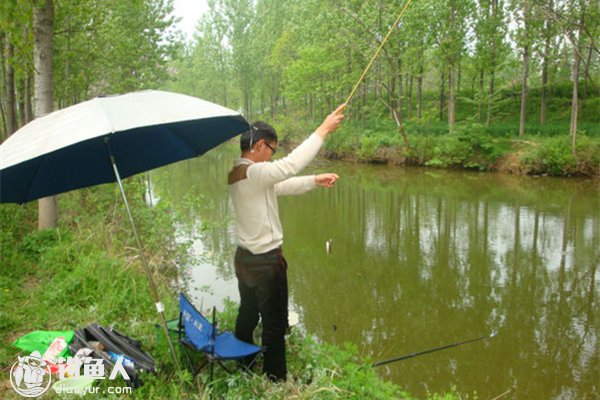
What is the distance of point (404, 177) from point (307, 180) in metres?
15.9

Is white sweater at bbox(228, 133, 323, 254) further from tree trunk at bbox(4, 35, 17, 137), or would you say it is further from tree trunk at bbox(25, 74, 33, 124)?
tree trunk at bbox(25, 74, 33, 124)

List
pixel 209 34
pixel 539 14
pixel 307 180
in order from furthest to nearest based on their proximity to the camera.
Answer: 1. pixel 209 34
2. pixel 539 14
3. pixel 307 180

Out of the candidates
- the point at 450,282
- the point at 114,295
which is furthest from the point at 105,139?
the point at 450,282

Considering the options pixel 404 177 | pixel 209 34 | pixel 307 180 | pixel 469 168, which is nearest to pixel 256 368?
pixel 307 180

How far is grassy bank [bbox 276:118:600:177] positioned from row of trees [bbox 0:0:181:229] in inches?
429

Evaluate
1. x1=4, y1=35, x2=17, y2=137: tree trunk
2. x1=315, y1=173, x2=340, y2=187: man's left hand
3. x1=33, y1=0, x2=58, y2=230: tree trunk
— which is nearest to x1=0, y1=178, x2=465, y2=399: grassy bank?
x1=315, y1=173, x2=340, y2=187: man's left hand

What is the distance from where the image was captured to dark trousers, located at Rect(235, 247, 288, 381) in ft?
8.92

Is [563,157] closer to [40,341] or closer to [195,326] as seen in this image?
[195,326]

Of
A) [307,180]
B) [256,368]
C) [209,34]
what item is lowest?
[256,368]

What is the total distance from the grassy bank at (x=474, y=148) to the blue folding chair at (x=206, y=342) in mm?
16701

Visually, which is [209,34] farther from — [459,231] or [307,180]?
[307,180]

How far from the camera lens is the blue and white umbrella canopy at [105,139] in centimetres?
221

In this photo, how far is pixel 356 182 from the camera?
17.6 m

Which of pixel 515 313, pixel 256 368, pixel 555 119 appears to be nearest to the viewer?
pixel 256 368
